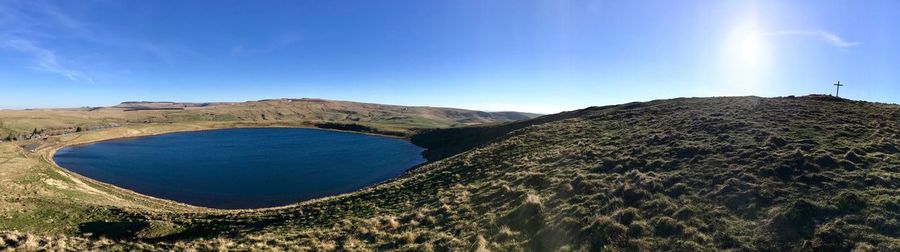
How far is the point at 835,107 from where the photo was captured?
37.9 m

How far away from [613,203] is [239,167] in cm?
6162

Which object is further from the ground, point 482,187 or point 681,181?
point 681,181

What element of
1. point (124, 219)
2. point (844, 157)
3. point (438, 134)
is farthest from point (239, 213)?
point (438, 134)

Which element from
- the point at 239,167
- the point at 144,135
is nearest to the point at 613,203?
the point at 239,167

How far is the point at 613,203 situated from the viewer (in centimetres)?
2005

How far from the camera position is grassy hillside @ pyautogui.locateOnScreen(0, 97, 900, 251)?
15859 mm

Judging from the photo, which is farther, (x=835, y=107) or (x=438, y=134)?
(x=438, y=134)

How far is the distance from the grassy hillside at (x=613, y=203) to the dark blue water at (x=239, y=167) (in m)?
7.93

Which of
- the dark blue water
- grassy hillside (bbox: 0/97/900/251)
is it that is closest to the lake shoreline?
grassy hillside (bbox: 0/97/900/251)

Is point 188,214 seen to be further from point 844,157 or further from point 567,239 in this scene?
point 844,157

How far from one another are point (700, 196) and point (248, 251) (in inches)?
877

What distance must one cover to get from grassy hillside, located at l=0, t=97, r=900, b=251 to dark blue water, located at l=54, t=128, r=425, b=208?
7.93 m

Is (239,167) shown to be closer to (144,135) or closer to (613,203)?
(613,203)

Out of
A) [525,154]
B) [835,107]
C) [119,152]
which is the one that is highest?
[835,107]
